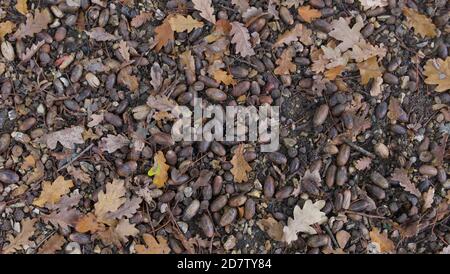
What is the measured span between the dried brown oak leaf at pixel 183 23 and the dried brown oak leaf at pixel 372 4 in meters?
0.97

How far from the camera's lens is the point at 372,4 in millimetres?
3436

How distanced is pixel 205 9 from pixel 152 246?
1370mm

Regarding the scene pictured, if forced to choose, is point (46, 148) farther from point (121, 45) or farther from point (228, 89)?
point (228, 89)

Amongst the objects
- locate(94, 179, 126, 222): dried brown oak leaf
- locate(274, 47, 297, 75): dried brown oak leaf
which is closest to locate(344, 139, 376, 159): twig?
locate(274, 47, 297, 75): dried brown oak leaf

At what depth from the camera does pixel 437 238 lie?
325 cm

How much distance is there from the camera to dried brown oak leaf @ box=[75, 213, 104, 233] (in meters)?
3.17

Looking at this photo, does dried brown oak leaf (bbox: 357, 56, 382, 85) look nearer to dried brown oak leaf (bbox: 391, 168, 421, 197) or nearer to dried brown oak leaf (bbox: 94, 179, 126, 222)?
dried brown oak leaf (bbox: 391, 168, 421, 197)

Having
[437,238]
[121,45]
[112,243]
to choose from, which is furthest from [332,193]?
[121,45]

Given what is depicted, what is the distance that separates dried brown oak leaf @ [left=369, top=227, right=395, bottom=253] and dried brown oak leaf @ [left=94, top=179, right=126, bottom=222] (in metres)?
1.39

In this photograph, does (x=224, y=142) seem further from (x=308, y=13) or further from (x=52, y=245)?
(x=52, y=245)

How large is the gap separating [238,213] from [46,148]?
113cm

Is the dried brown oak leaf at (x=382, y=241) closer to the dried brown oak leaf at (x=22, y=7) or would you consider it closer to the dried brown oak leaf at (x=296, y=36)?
the dried brown oak leaf at (x=296, y=36)

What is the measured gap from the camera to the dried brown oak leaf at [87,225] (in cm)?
317
